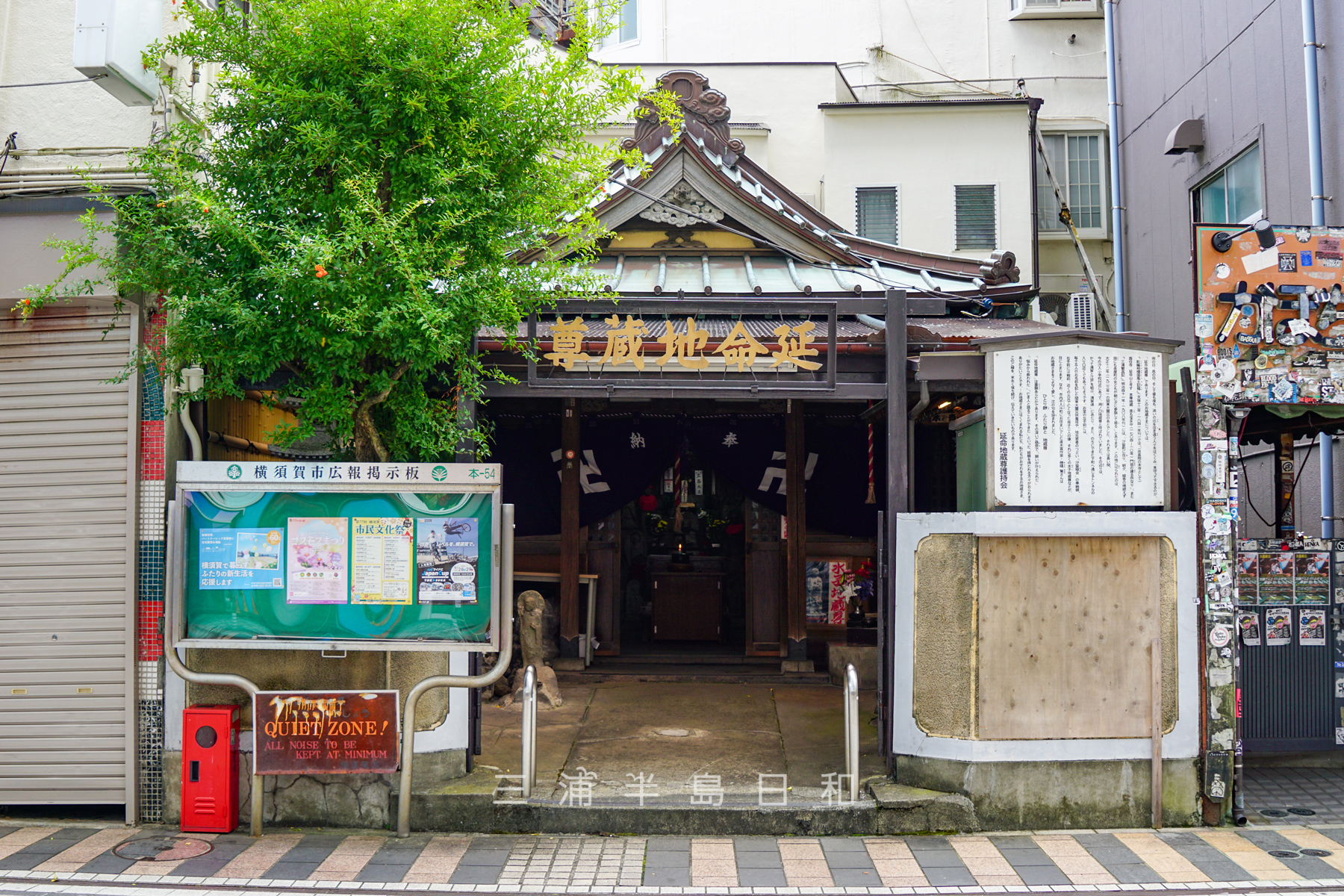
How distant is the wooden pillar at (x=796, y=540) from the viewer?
12.7 m

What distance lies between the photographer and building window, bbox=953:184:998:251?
15453mm

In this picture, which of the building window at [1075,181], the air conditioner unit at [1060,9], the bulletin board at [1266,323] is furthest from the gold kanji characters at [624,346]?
the air conditioner unit at [1060,9]

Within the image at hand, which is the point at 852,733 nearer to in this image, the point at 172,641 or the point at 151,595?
the point at 172,641

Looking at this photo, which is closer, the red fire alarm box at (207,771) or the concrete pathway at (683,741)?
the red fire alarm box at (207,771)

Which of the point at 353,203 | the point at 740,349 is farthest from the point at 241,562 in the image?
the point at 740,349

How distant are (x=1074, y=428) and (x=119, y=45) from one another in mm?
8192

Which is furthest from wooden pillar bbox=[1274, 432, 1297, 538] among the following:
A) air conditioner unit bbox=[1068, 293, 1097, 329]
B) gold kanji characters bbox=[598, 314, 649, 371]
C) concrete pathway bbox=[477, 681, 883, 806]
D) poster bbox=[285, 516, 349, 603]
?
poster bbox=[285, 516, 349, 603]

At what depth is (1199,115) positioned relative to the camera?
13992 millimetres

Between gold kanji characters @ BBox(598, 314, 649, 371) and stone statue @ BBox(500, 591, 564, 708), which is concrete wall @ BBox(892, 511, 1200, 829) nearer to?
gold kanji characters @ BBox(598, 314, 649, 371)

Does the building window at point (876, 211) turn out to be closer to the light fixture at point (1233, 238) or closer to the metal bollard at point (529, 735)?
the light fixture at point (1233, 238)

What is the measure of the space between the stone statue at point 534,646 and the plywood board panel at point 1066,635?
5.19m

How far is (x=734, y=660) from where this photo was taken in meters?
13.0

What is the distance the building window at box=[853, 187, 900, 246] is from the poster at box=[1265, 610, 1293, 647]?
872 centimetres

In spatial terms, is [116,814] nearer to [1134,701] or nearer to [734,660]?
[734,660]
